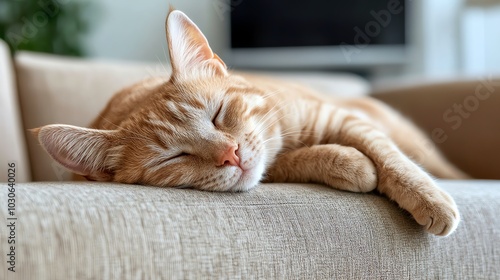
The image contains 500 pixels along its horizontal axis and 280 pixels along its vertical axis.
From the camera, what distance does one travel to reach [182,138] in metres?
1.19

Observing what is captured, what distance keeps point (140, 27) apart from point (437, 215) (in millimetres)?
3318

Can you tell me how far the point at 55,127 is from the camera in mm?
1122

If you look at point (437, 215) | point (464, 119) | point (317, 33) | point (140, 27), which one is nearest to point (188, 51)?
point (437, 215)

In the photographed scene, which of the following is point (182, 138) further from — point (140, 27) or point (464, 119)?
point (140, 27)

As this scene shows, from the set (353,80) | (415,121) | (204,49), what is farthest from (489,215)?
(353,80)

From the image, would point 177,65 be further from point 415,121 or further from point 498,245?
point 415,121

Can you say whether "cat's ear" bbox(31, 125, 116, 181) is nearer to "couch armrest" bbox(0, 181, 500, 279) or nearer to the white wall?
"couch armrest" bbox(0, 181, 500, 279)

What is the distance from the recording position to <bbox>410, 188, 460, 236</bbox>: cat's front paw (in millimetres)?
1101

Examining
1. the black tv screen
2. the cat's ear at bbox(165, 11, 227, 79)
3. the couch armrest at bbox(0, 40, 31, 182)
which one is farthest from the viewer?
the black tv screen

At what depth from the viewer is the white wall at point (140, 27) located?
401 cm

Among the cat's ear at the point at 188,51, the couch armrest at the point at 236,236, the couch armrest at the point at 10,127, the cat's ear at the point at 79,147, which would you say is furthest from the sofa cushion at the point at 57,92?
the couch armrest at the point at 236,236

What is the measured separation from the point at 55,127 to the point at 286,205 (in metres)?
0.48

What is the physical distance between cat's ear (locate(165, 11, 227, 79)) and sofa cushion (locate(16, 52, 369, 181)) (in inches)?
21.6

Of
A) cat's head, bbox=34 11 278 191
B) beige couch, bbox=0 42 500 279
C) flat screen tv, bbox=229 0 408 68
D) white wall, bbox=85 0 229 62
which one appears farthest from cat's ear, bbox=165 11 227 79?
white wall, bbox=85 0 229 62
